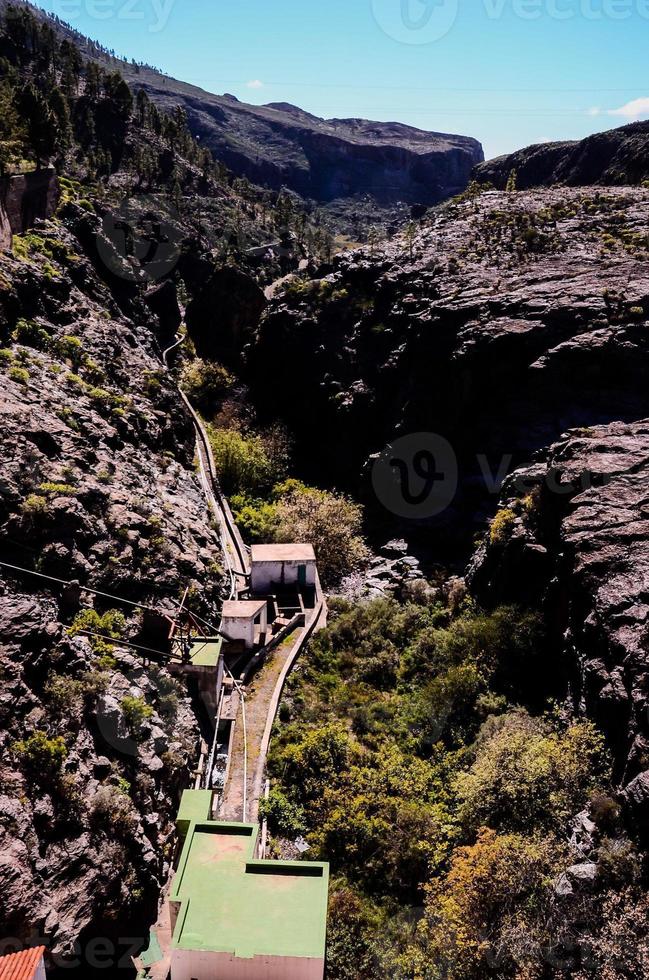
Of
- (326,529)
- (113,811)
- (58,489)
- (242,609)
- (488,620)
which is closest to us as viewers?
(113,811)

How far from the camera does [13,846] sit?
17.6 metres

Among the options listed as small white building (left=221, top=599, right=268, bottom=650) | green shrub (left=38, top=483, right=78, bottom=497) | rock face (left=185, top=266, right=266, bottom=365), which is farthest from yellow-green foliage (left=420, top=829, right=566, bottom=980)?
rock face (left=185, top=266, right=266, bottom=365)

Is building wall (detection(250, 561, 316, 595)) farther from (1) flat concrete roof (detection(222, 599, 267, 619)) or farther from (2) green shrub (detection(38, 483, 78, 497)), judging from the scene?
(2) green shrub (detection(38, 483, 78, 497))

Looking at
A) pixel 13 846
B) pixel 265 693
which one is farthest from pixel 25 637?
pixel 265 693

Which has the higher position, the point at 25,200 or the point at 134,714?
the point at 25,200

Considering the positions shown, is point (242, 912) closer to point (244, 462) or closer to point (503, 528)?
point (503, 528)

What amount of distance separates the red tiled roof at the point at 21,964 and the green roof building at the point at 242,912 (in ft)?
12.0

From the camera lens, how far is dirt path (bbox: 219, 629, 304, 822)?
2638cm

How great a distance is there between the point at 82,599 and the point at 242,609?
9606mm

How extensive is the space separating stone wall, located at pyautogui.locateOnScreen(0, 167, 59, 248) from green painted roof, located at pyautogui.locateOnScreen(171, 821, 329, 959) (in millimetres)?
38260

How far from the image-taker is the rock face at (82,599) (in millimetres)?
19359

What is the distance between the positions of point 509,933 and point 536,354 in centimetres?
3823

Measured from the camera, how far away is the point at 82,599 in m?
28.5

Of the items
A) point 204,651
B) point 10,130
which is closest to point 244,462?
A: point 204,651
